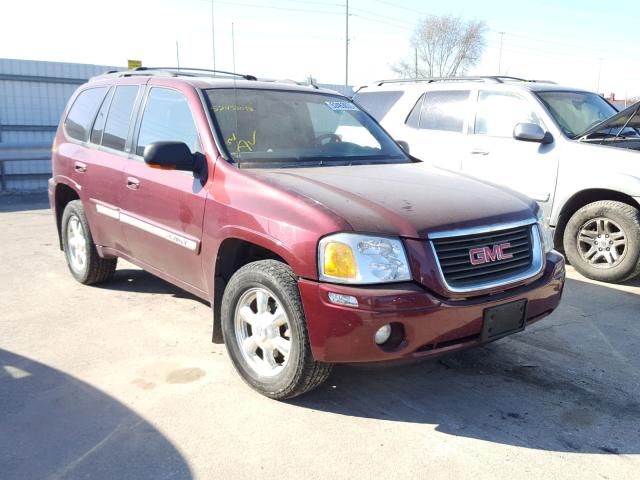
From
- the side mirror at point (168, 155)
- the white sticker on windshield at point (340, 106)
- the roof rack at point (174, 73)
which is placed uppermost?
the roof rack at point (174, 73)

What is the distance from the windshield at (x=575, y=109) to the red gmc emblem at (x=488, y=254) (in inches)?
138

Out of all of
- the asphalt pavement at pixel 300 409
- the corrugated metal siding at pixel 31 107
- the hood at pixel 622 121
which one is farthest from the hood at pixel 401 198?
the corrugated metal siding at pixel 31 107

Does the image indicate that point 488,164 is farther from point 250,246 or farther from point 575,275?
point 250,246

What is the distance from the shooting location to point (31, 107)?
13156 millimetres

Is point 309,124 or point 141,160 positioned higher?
point 309,124

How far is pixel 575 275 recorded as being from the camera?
6.38m

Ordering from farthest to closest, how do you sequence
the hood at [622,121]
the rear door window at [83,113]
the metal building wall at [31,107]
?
1. the metal building wall at [31,107]
2. the hood at [622,121]
3. the rear door window at [83,113]

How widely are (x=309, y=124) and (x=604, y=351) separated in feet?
8.64

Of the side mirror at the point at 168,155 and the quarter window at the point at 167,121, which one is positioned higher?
the quarter window at the point at 167,121

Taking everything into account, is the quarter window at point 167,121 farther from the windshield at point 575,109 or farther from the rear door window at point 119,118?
the windshield at point 575,109

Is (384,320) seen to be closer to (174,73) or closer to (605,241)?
(174,73)

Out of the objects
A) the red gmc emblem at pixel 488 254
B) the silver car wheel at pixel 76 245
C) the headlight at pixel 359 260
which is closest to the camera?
the headlight at pixel 359 260

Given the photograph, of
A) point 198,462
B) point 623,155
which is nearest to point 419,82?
point 623,155

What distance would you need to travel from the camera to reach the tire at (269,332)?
3199mm
